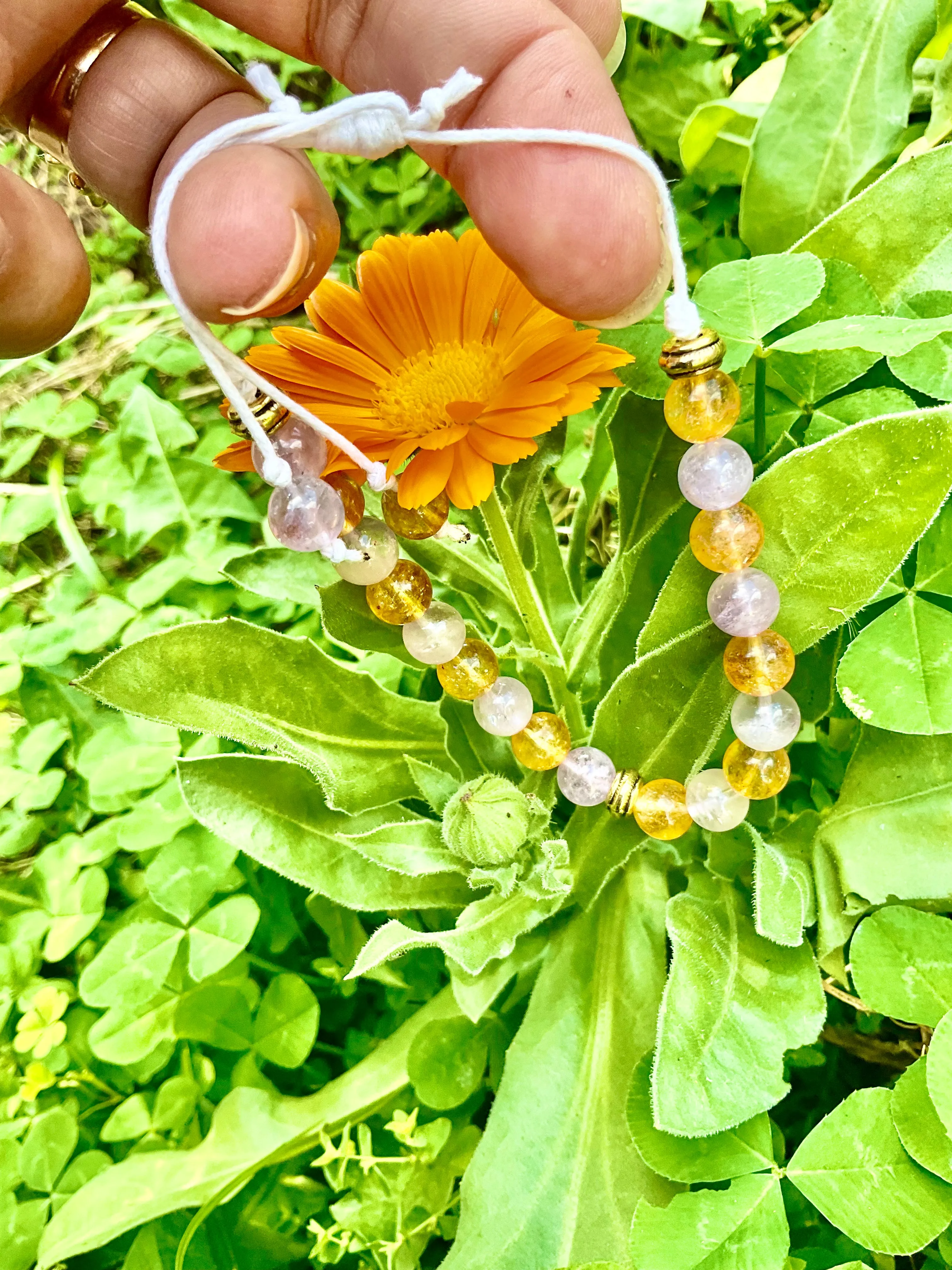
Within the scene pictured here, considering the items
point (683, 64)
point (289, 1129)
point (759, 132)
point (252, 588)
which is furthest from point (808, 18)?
point (289, 1129)

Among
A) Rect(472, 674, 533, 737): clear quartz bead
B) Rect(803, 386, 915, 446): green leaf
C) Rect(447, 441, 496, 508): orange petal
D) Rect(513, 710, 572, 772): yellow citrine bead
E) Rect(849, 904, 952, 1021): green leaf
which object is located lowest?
Rect(849, 904, 952, 1021): green leaf

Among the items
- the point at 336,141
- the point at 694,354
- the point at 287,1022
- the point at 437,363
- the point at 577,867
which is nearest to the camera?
the point at 336,141

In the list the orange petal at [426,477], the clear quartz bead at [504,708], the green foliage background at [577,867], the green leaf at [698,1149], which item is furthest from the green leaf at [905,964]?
the orange petal at [426,477]

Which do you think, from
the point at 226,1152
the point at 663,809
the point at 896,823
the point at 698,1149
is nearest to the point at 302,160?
the point at 663,809

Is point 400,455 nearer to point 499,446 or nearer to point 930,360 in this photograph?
point 499,446

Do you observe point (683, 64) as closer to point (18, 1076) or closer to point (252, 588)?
point (252, 588)

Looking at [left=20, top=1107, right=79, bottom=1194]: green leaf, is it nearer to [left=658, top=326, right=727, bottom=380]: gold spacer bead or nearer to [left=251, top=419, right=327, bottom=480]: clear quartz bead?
[left=251, top=419, right=327, bottom=480]: clear quartz bead

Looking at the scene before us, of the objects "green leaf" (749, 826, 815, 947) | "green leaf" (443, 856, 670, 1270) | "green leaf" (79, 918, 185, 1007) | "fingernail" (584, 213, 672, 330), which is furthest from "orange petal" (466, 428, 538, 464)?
"green leaf" (79, 918, 185, 1007)
